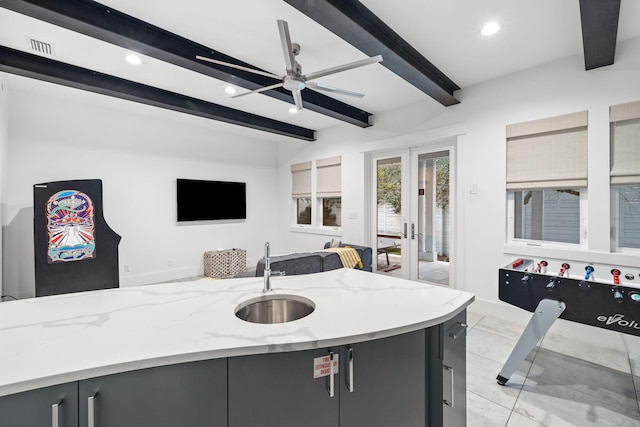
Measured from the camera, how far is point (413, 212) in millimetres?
4457

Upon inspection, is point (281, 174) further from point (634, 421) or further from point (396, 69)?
point (634, 421)

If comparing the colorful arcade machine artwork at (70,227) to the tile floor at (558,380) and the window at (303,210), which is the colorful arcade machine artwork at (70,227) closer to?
the window at (303,210)

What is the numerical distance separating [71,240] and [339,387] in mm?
4008

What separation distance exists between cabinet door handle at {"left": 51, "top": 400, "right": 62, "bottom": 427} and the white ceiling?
8.52ft

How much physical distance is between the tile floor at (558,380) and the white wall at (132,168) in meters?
4.80

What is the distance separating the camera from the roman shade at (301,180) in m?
6.07

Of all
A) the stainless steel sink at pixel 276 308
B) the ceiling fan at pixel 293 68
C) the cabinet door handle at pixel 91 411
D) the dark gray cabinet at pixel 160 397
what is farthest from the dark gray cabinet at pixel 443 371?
the ceiling fan at pixel 293 68

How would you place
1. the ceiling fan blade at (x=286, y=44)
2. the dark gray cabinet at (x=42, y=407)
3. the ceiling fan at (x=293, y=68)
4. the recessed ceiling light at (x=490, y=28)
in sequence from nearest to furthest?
the dark gray cabinet at (x=42, y=407), the ceiling fan blade at (x=286, y=44), the ceiling fan at (x=293, y=68), the recessed ceiling light at (x=490, y=28)

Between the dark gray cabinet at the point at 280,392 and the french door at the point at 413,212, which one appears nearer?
the dark gray cabinet at the point at 280,392

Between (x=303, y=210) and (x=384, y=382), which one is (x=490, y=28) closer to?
(x=384, y=382)

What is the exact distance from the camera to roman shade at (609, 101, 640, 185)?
2605mm

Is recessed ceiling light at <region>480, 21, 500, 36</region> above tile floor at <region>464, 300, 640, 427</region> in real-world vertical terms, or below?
above

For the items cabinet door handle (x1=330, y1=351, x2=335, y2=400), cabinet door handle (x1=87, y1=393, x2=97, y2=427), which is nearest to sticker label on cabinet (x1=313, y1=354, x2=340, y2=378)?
cabinet door handle (x1=330, y1=351, x2=335, y2=400)

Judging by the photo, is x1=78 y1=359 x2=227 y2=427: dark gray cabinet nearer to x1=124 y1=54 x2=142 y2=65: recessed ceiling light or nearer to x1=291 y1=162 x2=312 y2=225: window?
x1=124 y1=54 x2=142 y2=65: recessed ceiling light
